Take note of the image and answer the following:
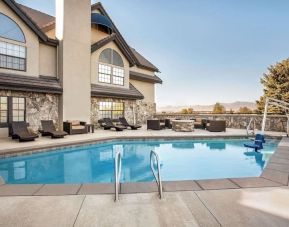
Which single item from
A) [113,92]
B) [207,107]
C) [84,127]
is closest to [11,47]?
[84,127]

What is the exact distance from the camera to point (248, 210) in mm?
3713

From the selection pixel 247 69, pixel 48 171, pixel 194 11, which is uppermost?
pixel 194 11

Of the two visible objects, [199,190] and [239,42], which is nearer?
[199,190]

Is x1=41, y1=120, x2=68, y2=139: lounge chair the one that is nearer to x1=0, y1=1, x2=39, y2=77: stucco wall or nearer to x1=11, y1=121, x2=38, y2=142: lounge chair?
x1=11, y1=121, x2=38, y2=142: lounge chair

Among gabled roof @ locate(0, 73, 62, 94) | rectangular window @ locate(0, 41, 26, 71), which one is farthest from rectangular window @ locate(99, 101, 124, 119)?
rectangular window @ locate(0, 41, 26, 71)

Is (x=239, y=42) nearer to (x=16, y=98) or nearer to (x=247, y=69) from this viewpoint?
(x=247, y=69)

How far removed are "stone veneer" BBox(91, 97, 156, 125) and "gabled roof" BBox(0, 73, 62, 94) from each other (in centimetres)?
388

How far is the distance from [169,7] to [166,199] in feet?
74.7

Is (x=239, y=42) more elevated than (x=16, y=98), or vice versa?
(x=239, y=42)

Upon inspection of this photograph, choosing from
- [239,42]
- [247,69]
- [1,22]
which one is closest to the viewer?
[1,22]

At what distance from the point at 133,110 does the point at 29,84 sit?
10.8m

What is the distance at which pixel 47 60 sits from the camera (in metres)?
15.2

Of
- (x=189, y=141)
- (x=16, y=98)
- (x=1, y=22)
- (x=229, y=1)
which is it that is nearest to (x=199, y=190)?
(x=189, y=141)

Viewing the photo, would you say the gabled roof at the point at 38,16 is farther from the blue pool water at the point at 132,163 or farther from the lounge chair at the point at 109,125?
the blue pool water at the point at 132,163
